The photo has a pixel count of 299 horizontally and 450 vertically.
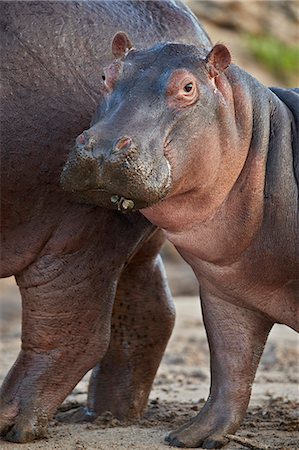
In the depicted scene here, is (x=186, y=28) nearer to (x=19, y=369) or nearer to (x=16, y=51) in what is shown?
(x=16, y=51)

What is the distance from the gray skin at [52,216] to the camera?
17.3 feet

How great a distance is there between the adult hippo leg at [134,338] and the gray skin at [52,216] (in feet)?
1.96

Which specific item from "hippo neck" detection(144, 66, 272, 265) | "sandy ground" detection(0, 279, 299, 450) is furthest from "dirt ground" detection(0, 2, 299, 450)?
"hippo neck" detection(144, 66, 272, 265)

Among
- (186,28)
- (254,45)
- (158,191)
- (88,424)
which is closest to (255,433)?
(88,424)

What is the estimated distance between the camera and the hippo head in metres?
4.24

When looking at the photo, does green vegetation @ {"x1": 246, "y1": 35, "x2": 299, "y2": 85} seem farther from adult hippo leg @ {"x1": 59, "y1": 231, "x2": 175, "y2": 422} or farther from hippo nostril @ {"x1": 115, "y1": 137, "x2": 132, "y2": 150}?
hippo nostril @ {"x1": 115, "y1": 137, "x2": 132, "y2": 150}

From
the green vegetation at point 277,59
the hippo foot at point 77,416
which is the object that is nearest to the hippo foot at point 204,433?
the hippo foot at point 77,416

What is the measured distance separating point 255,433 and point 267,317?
1.76ft

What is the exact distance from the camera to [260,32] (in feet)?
73.3

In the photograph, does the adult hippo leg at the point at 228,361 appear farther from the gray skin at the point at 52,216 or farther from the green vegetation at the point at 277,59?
the green vegetation at the point at 277,59

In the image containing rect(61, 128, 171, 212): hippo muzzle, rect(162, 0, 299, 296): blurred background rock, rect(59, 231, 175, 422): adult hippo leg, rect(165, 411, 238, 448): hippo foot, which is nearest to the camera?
rect(61, 128, 171, 212): hippo muzzle

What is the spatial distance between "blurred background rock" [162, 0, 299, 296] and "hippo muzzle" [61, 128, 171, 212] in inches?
627

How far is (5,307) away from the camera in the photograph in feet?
41.9

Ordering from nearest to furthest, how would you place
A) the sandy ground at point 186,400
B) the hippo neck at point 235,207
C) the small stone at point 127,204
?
the small stone at point 127,204 < the hippo neck at point 235,207 < the sandy ground at point 186,400
